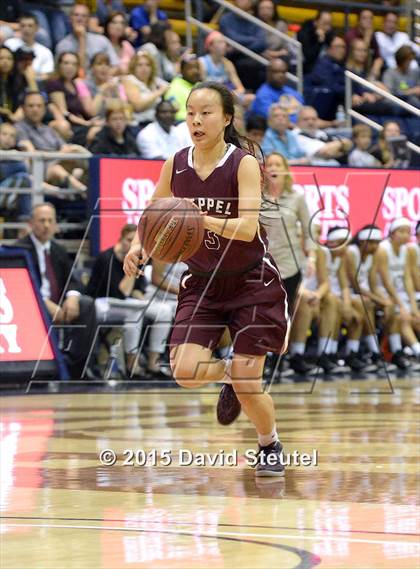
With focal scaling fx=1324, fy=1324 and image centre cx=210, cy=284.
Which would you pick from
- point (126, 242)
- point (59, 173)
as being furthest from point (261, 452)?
point (59, 173)

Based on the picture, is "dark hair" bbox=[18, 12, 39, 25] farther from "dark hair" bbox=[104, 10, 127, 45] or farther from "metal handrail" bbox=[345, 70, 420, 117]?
"metal handrail" bbox=[345, 70, 420, 117]

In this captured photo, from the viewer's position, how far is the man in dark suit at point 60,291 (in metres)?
13.9

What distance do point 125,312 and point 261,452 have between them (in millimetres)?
6444

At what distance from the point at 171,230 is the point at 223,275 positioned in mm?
809

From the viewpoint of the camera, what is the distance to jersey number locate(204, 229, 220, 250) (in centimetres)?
733

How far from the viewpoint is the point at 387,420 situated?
35.8 ft

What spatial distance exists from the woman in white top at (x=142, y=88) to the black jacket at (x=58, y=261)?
3041 mm

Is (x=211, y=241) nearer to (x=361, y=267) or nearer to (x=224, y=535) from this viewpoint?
(x=224, y=535)

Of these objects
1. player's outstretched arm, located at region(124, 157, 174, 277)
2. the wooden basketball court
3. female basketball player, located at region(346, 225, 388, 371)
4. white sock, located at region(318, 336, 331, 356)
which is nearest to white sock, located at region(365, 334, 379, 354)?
female basketball player, located at region(346, 225, 388, 371)

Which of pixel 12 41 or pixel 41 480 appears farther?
pixel 12 41

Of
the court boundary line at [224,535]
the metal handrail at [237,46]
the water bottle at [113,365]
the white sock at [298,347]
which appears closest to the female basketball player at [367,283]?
the white sock at [298,347]

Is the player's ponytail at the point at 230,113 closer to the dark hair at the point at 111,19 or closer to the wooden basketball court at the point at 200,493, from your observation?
the wooden basketball court at the point at 200,493

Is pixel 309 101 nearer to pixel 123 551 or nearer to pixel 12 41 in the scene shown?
pixel 12 41

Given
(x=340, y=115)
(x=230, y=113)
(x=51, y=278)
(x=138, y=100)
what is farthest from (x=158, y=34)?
(x=230, y=113)
